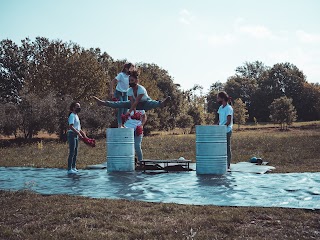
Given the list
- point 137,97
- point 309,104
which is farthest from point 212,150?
point 309,104

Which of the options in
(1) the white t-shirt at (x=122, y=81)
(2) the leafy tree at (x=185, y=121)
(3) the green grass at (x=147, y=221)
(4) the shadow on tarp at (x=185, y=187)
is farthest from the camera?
(2) the leafy tree at (x=185, y=121)

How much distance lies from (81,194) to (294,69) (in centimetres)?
9082

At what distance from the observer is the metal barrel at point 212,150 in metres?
10.3

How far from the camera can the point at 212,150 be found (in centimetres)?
1036

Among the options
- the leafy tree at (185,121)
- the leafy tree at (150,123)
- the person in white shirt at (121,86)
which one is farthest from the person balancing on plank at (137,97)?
the leafy tree at (185,121)

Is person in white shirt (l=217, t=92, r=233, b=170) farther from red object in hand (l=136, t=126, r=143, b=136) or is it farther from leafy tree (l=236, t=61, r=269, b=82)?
leafy tree (l=236, t=61, r=269, b=82)

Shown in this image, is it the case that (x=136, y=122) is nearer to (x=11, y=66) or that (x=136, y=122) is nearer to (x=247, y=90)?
(x=11, y=66)

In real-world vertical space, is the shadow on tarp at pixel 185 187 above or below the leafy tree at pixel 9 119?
below

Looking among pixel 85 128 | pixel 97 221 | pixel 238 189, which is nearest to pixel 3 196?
pixel 97 221

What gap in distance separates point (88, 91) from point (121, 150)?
104 feet

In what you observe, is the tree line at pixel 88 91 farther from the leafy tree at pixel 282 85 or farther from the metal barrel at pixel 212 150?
the metal barrel at pixel 212 150

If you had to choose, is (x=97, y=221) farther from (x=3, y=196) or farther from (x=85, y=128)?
(x=85, y=128)

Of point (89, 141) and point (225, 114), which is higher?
point (225, 114)

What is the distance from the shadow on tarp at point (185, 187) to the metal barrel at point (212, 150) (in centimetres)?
34
